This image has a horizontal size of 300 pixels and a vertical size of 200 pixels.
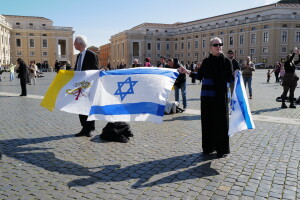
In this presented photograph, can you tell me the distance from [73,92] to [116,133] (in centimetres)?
123

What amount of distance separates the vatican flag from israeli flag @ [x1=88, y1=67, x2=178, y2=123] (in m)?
0.28

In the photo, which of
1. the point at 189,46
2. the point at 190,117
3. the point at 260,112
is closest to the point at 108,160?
the point at 190,117

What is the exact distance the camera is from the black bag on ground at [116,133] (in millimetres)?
5996

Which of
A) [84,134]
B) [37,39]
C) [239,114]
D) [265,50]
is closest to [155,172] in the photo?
[239,114]

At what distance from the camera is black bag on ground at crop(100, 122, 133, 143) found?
19.7 ft

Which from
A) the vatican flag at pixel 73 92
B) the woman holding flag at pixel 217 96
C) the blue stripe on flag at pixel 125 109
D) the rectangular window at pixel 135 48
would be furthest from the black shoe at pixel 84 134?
the rectangular window at pixel 135 48

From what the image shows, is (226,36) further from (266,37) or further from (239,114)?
(239,114)

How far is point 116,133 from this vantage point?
6.00 meters

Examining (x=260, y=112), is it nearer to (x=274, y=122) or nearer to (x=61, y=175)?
(x=274, y=122)

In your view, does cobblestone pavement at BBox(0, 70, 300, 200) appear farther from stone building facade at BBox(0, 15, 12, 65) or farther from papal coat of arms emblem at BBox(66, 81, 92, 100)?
stone building facade at BBox(0, 15, 12, 65)

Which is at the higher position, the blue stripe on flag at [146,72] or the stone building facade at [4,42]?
the stone building facade at [4,42]

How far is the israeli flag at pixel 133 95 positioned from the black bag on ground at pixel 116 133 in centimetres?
106

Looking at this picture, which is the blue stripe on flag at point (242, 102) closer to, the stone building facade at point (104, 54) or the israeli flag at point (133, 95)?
the israeli flag at point (133, 95)

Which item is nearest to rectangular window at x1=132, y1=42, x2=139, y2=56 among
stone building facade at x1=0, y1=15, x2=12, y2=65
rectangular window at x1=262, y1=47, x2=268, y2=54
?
stone building facade at x1=0, y1=15, x2=12, y2=65
